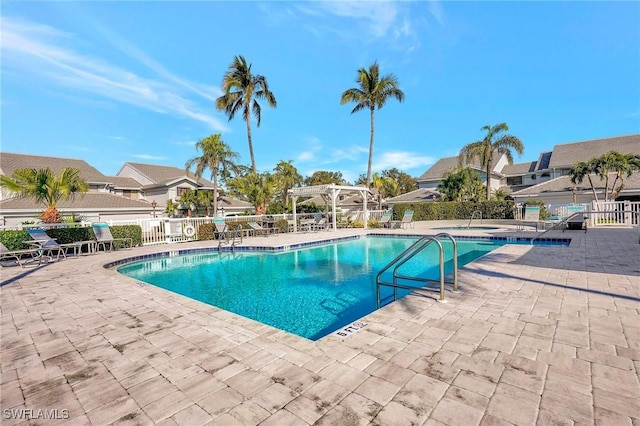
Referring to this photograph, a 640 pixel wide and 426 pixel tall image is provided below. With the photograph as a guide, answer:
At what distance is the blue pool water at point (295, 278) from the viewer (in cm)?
505

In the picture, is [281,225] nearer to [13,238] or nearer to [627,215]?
[13,238]

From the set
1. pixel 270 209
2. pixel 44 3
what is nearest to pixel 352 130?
pixel 270 209

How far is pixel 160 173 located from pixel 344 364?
35013 millimetres

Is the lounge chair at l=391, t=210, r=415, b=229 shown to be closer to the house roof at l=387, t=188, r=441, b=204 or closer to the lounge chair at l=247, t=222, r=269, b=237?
the lounge chair at l=247, t=222, r=269, b=237

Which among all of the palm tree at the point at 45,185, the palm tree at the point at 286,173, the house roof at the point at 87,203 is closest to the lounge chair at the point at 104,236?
the palm tree at the point at 45,185

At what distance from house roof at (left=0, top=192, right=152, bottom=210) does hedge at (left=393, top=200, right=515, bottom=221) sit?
70.4ft

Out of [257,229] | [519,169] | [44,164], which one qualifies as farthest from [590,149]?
[44,164]

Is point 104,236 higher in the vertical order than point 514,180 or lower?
lower

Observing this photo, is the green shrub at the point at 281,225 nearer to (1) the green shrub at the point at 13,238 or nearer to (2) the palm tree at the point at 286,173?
(2) the palm tree at the point at 286,173

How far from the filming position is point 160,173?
32250 mm

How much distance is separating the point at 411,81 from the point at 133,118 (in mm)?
20896

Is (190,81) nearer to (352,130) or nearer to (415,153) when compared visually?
(352,130)

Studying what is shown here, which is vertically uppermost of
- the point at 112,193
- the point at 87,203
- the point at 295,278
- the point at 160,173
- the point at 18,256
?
the point at 160,173

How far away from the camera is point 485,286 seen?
4762 mm
